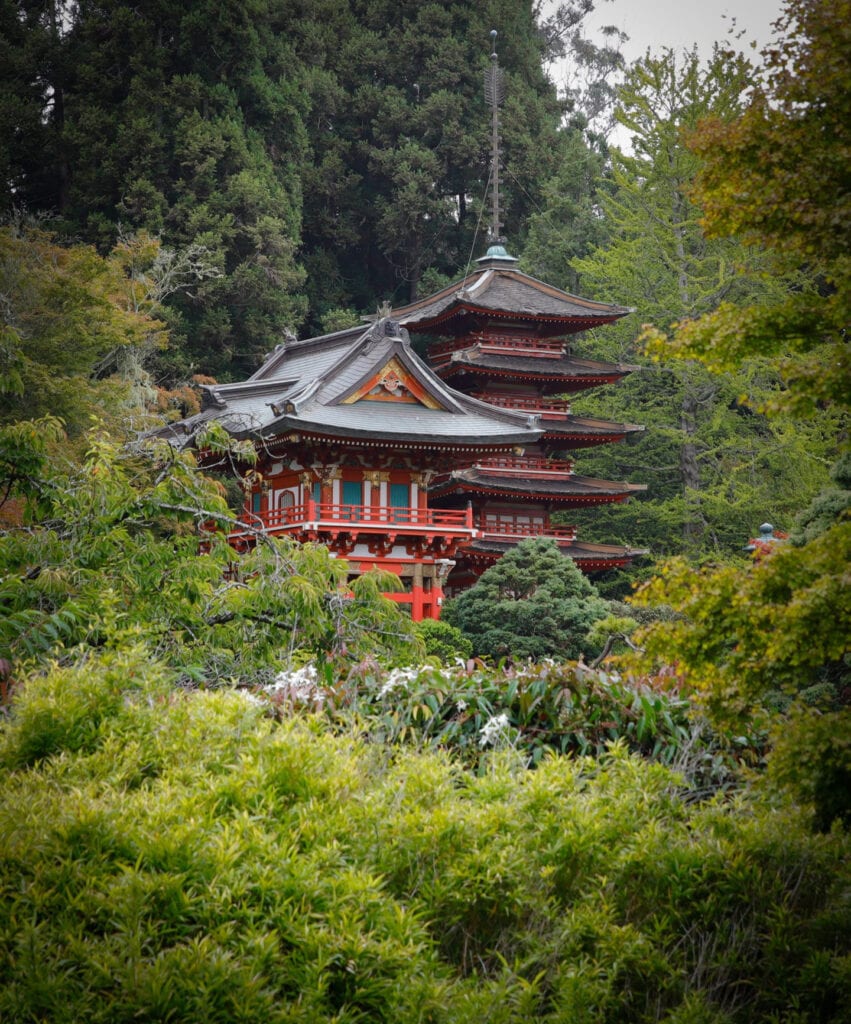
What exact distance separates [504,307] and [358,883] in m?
25.9

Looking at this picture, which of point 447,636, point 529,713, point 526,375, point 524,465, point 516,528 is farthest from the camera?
point 526,375

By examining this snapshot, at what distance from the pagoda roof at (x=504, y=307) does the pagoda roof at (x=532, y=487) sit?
4134 mm

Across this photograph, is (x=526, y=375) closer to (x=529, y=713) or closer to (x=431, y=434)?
(x=431, y=434)

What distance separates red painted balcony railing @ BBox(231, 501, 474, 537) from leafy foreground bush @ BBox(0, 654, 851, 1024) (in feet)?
55.3

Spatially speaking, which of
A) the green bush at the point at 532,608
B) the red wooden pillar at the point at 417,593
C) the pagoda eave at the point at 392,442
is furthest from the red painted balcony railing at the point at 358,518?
the green bush at the point at 532,608

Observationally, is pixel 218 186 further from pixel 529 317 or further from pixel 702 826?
pixel 702 826

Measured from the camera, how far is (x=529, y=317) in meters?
29.2

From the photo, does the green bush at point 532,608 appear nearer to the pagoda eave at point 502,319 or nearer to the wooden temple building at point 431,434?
the wooden temple building at point 431,434

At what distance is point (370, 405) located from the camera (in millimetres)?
23578

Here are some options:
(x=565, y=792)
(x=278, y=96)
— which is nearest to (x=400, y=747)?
(x=565, y=792)

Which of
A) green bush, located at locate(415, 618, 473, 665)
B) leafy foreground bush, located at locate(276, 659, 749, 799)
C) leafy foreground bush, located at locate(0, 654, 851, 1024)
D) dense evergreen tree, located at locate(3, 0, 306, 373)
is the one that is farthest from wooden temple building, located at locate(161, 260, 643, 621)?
leafy foreground bush, located at locate(0, 654, 851, 1024)

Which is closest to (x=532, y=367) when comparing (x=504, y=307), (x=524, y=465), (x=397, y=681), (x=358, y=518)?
(x=504, y=307)

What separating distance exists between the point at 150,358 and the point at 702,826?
27750 millimetres

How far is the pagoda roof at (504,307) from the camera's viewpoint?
95.2ft
